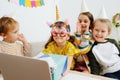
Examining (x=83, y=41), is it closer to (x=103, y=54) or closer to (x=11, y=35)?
(x=103, y=54)

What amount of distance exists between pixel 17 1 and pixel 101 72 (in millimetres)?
1145

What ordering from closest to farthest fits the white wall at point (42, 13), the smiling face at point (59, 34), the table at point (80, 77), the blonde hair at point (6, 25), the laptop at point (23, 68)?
the laptop at point (23, 68) → the table at point (80, 77) → the smiling face at point (59, 34) → the blonde hair at point (6, 25) → the white wall at point (42, 13)

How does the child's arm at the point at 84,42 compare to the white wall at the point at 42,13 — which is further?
the white wall at the point at 42,13

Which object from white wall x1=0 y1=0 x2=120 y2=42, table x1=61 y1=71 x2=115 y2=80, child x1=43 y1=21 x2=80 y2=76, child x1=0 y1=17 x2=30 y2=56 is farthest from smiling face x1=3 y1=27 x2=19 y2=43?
table x1=61 y1=71 x2=115 y2=80

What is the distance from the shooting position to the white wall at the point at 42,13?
201 cm

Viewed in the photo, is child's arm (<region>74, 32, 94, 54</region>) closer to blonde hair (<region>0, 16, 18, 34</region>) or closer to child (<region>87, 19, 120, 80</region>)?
child (<region>87, 19, 120, 80</region>)

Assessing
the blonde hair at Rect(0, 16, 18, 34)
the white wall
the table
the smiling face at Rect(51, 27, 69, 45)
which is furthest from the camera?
the white wall

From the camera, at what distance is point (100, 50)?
4.75ft

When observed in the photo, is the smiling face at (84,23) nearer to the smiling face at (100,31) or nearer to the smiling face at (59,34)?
the smiling face at (100,31)

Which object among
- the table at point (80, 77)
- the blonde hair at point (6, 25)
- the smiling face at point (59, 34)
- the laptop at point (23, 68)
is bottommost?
the table at point (80, 77)

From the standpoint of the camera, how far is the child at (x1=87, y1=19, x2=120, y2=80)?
4.62 ft

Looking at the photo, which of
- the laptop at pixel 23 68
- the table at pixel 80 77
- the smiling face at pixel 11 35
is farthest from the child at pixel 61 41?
the laptop at pixel 23 68

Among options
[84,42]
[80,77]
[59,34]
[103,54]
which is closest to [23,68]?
[80,77]

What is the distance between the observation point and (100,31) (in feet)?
4.74
